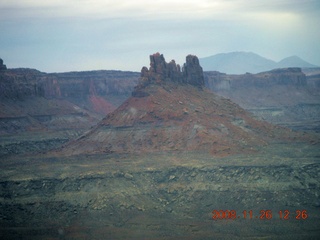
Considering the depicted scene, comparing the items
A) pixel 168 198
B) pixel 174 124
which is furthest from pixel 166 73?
pixel 168 198

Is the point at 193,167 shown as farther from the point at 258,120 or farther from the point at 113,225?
the point at 258,120

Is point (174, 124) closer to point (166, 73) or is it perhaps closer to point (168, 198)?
point (166, 73)

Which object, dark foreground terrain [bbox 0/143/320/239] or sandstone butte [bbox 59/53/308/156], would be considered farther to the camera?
sandstone butte [bbox 59/53/308/156]

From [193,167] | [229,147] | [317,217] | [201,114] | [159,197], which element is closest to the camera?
[317,217]

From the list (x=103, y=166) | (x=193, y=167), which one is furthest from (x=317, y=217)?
(x=103, y=166)

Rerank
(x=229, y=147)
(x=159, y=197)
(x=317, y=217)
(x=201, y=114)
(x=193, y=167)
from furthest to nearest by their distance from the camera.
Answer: (x=201, y=114) < (x=229, y=147) < (x=193, y=167) < (x=159, y=197) < (x=317, y=217)
